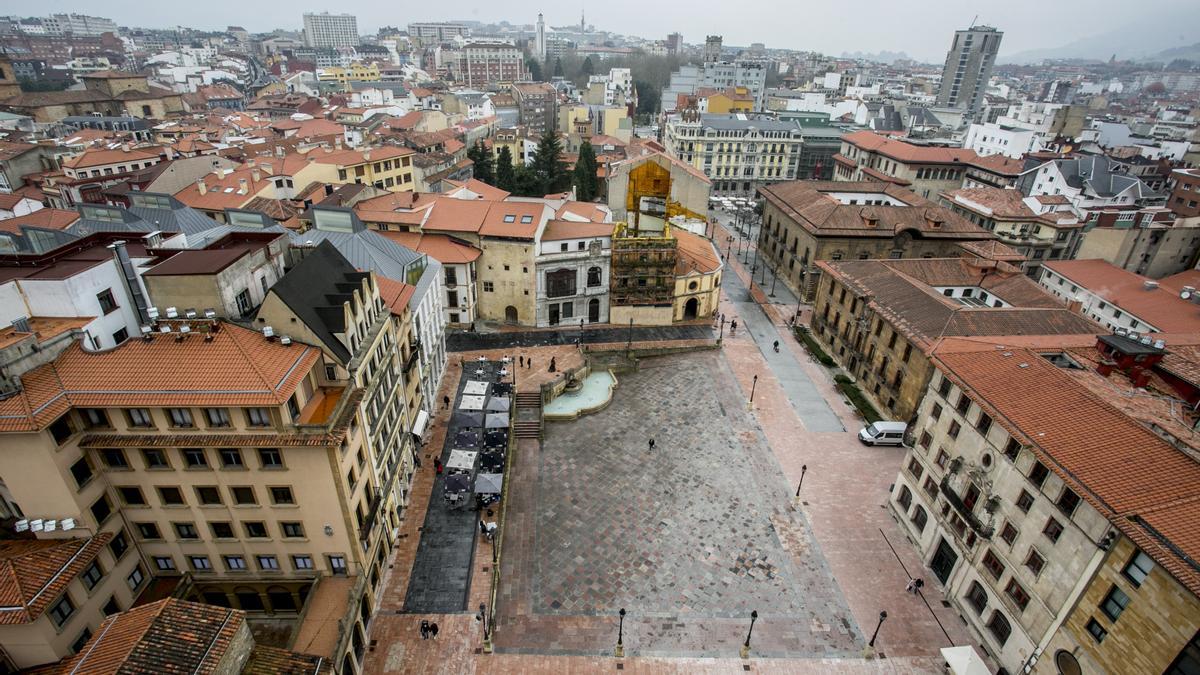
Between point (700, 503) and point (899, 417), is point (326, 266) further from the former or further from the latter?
point (899, 417)

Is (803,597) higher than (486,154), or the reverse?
(486,154)

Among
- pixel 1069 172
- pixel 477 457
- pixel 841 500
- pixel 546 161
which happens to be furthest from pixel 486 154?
pixel 1069 172

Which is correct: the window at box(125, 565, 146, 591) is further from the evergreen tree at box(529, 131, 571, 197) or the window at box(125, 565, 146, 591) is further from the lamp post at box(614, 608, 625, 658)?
the evergreen tree at box(529, 131, 571, 197)

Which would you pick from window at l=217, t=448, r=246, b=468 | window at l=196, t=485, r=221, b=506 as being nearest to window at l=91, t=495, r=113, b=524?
window at l=196, t=485, r=221, b=506

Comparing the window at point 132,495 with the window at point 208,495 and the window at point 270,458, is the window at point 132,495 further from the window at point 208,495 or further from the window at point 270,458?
the window at point 270,458

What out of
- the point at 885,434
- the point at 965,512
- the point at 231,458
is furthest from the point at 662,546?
the point at 231,458
